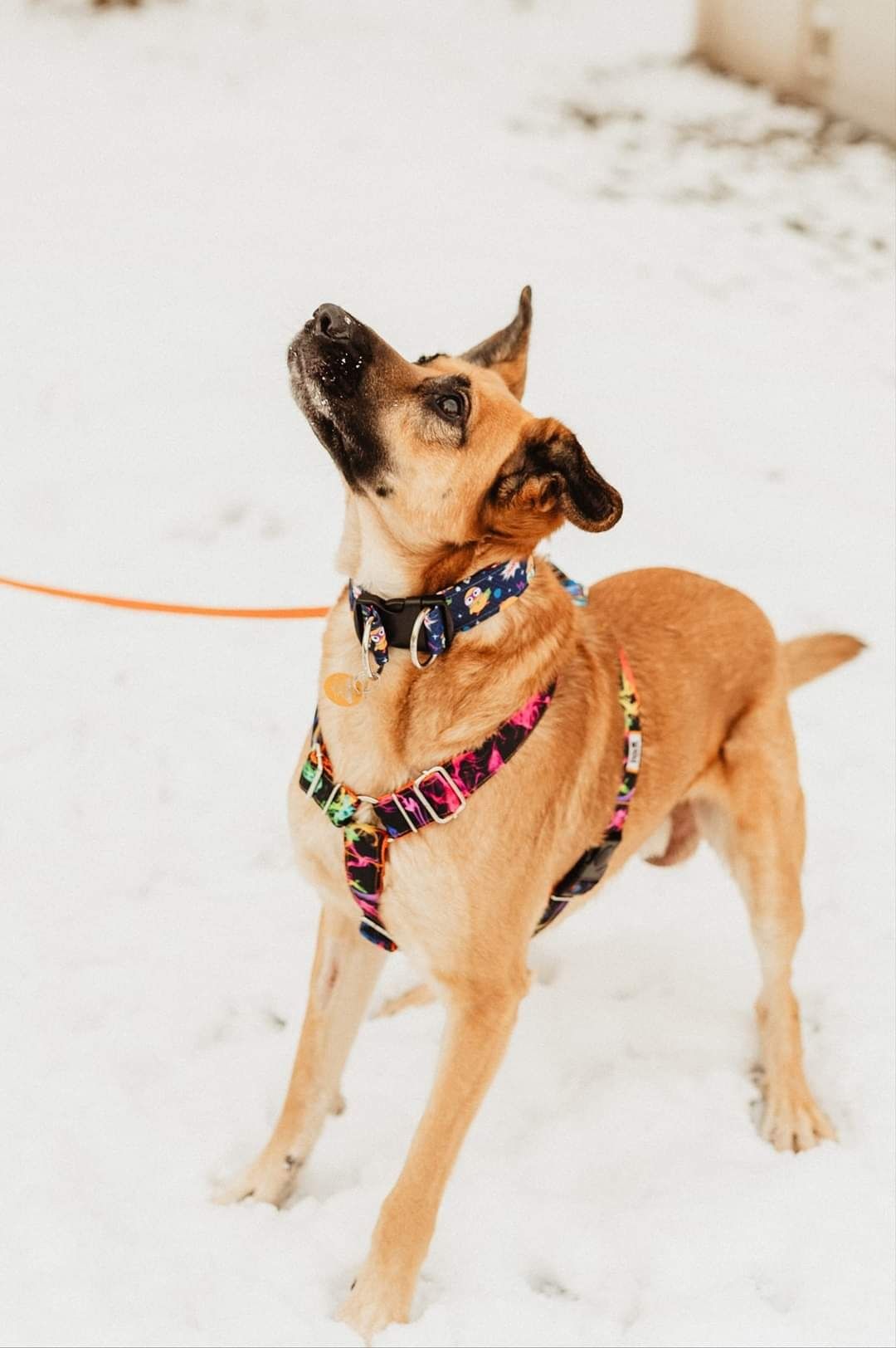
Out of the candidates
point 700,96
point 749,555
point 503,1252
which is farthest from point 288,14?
point 503,1252

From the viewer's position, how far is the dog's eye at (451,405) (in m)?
Result: 2.82

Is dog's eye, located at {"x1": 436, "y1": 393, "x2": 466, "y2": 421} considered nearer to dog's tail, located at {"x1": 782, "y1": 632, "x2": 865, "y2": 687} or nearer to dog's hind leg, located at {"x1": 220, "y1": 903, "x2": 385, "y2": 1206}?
dog's hind leg, located at {"x1": 220, "y1": 903, "x2": 385, "y2": 1206}

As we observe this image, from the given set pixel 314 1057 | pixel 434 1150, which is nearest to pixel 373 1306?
pixel 434 1150

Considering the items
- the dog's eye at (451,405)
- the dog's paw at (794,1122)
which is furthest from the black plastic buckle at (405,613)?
the dog's paw at (794,1122)

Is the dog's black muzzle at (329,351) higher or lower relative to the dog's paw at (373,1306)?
Answer: higher

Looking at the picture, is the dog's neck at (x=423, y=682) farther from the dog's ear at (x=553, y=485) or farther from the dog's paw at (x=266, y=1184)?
the dog's paw at (x=266, y=1184)

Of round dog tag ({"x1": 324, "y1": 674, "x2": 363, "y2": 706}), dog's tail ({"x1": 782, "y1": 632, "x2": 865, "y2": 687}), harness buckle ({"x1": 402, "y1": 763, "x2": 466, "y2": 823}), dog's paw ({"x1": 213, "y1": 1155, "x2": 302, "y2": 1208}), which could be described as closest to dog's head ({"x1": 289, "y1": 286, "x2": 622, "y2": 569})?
round dog tag ({"x1": 324, "y1": 674, "x2": 363, "y2": 706})

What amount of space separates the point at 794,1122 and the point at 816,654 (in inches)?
56.2

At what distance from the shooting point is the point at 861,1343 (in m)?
3.03

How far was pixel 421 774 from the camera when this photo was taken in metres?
2.83

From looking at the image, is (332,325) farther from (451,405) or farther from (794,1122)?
(794,1122)

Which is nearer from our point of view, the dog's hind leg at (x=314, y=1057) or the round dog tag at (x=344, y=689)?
the round dog tag at (x=344, y=689)

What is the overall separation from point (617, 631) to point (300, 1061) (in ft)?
4.80

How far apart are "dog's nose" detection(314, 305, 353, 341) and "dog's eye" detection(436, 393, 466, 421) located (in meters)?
0.26
